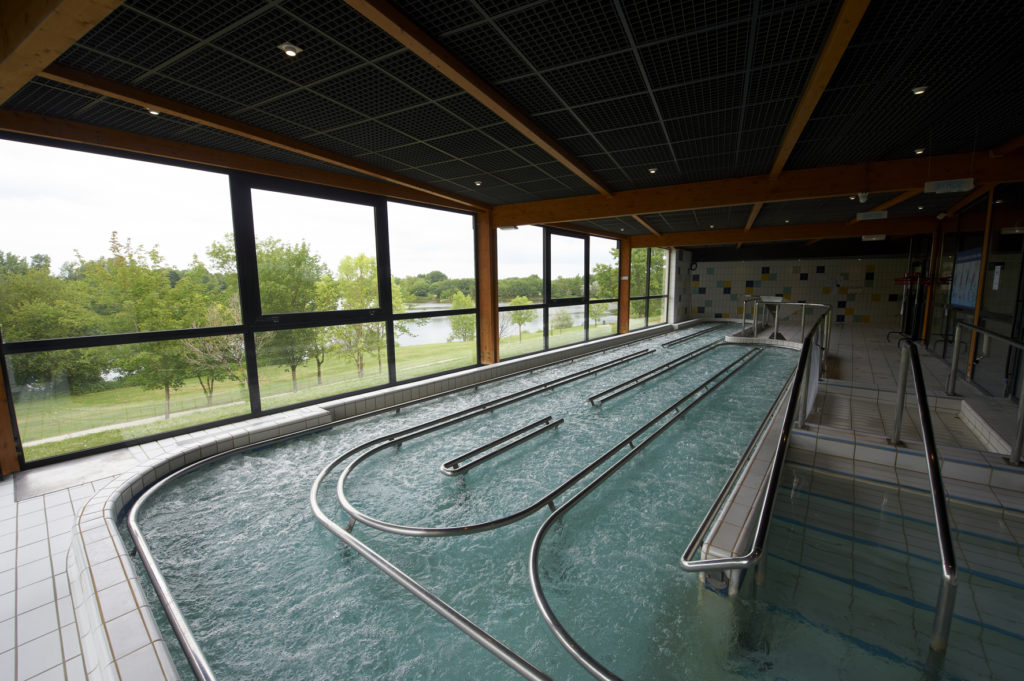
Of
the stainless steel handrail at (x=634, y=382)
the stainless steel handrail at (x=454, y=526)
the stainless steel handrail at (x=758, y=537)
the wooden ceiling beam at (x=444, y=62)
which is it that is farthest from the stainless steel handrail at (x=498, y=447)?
the wooden ceiling beam at (x=444, y=62)

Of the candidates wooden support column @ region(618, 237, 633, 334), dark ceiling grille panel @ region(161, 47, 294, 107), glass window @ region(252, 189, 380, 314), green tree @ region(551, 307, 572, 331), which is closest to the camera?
dark ceiling grille panel @ region(161, 47, 294, 107)

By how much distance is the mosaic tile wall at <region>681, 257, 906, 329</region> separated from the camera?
12352 mm

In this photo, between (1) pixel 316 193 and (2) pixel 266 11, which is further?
(1) pixel 316 193

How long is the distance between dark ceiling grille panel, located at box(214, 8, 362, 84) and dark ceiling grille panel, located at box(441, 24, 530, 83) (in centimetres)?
68

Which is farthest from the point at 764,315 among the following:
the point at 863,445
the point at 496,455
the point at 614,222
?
the point at 496,455

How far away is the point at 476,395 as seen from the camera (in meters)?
5.66

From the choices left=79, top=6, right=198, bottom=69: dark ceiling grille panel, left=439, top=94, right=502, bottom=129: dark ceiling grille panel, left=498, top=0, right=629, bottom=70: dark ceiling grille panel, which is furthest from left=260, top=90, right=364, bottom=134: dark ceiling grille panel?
left=498, top=0, right=629, bottom=70: dark ceiling grille panel

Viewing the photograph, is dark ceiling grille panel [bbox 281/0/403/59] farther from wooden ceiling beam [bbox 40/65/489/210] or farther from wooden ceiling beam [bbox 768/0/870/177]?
wooden ceiling beam [bbox 768/0/870/177]

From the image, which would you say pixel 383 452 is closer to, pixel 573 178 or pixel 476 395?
pixel 476 395

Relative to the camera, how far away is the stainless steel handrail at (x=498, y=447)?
11.0ft

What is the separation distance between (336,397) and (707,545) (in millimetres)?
4452

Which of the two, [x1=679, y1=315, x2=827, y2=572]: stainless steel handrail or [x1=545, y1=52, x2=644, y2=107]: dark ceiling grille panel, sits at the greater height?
[x1=545, y1=52, x2=644, y2=107]: dark ceiling grille panel

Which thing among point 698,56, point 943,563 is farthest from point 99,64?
point 943,563

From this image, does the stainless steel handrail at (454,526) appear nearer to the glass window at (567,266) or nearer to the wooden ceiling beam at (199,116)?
the wooden ceiling beam at (199,116)
